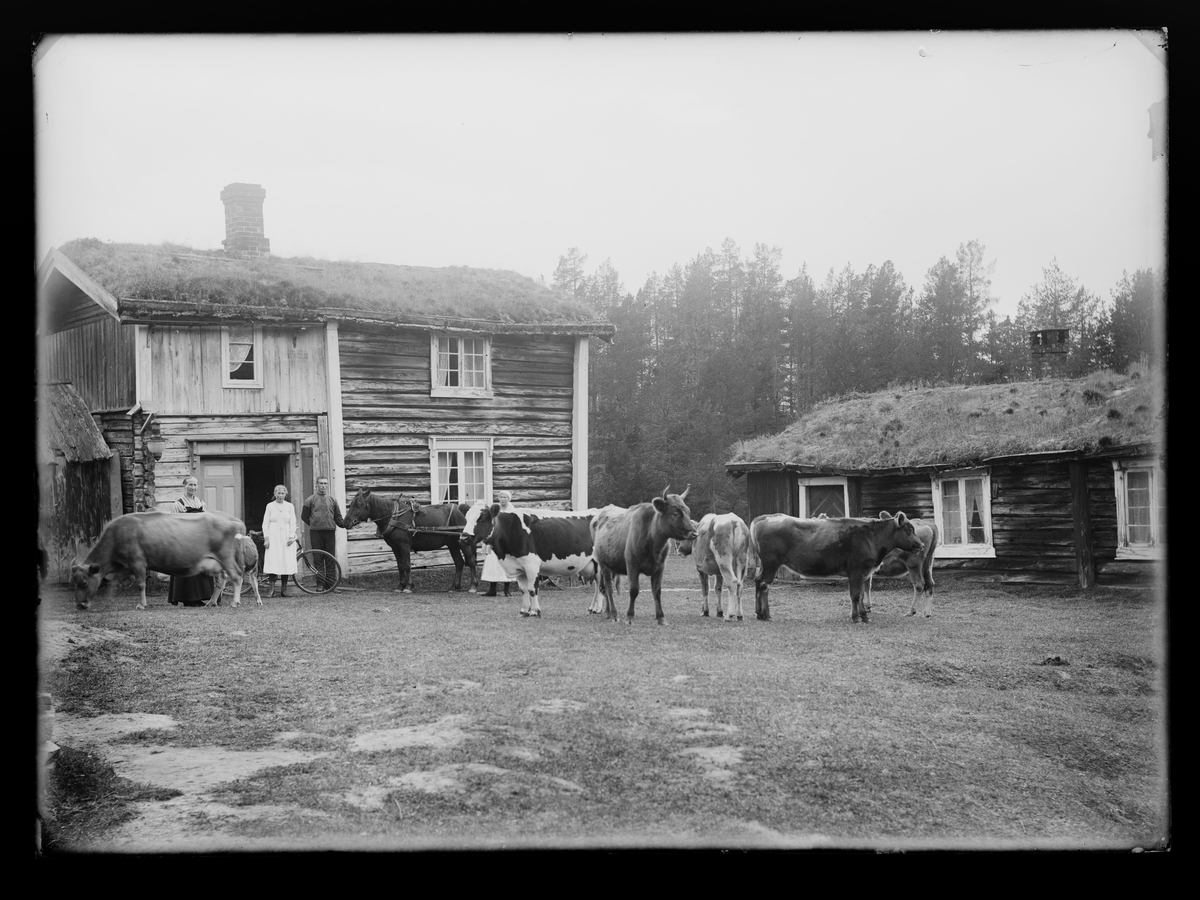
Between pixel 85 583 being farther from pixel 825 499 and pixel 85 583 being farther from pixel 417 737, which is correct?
pixel 825 499

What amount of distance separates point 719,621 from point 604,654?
1461 mm

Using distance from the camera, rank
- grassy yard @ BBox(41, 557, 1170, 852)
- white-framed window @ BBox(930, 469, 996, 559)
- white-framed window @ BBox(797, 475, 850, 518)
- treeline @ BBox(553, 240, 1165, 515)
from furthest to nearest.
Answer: white-framed window @ BBox(797, 475, 850, 518) < white-framed window @ BBox(930, 469, 996, 559) < treeline @ BBox(553, 240, 1165, 515) < grassy yard @ BBox(41, 557, 1170, 852)

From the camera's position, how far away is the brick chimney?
207 inches

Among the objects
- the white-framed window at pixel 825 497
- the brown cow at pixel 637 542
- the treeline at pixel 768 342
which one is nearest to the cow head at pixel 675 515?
the brown cow at pixel 637 542

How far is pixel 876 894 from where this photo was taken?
426cm

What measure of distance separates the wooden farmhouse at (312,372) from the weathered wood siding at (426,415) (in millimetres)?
14

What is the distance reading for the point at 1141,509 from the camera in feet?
17.6

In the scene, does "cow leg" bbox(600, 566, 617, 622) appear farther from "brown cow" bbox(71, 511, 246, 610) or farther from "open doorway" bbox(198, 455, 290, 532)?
"brown cow" bbox(71, 511, 246, 610)

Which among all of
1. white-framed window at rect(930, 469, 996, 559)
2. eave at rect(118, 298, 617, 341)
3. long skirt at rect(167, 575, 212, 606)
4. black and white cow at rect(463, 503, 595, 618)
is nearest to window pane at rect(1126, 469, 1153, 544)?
white-framed window at rect(930, 469, 996, 559)

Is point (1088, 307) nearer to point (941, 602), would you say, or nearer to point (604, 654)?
point (941, 602)

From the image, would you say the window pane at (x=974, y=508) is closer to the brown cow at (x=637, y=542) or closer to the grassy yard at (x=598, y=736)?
the grassy yard at (x=598, y=736)

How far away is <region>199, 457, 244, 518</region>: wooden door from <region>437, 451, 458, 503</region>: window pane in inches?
51.2

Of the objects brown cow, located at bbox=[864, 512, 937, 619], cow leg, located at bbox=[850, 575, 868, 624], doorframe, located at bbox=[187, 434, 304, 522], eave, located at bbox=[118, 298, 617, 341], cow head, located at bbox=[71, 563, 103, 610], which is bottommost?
cow leg, located at bbox=[850, 575, 868, 624]

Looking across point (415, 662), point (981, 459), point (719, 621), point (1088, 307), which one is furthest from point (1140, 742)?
point (415, 662)
